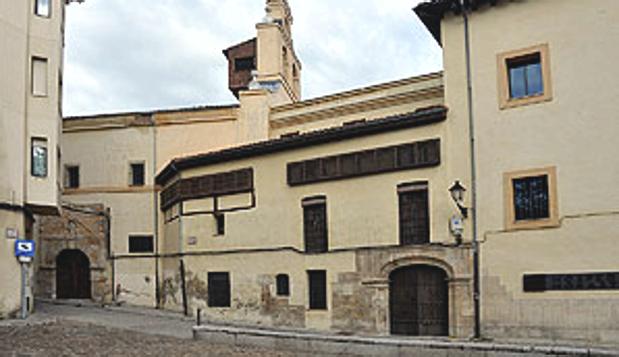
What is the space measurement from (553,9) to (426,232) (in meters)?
6.08

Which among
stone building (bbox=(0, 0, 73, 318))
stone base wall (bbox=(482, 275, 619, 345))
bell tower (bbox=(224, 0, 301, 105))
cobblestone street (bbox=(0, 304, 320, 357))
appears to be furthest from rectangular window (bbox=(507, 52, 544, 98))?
bell tower (bbox=(224, 0, 301, 105))

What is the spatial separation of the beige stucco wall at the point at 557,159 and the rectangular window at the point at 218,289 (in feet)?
28.9

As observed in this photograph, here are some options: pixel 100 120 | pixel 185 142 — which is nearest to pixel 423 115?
pixel 185 142

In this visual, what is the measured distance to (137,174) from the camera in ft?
98.2

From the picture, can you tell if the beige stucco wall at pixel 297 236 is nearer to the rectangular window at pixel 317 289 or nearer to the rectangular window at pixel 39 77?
the rectangular window at pixel 317 289

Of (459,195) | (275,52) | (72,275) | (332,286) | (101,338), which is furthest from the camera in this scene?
(275,52)

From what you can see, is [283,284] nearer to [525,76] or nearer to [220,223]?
[220,223]

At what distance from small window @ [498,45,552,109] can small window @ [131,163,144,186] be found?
16.7 meters

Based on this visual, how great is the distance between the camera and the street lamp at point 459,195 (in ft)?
56.7

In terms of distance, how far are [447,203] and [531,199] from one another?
81.8 inches

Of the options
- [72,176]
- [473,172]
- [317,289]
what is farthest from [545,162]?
[72,176]

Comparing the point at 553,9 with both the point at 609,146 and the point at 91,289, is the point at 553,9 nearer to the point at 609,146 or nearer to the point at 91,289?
the point at 609,146

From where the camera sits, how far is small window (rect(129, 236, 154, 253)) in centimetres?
2889

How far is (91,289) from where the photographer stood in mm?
29047
